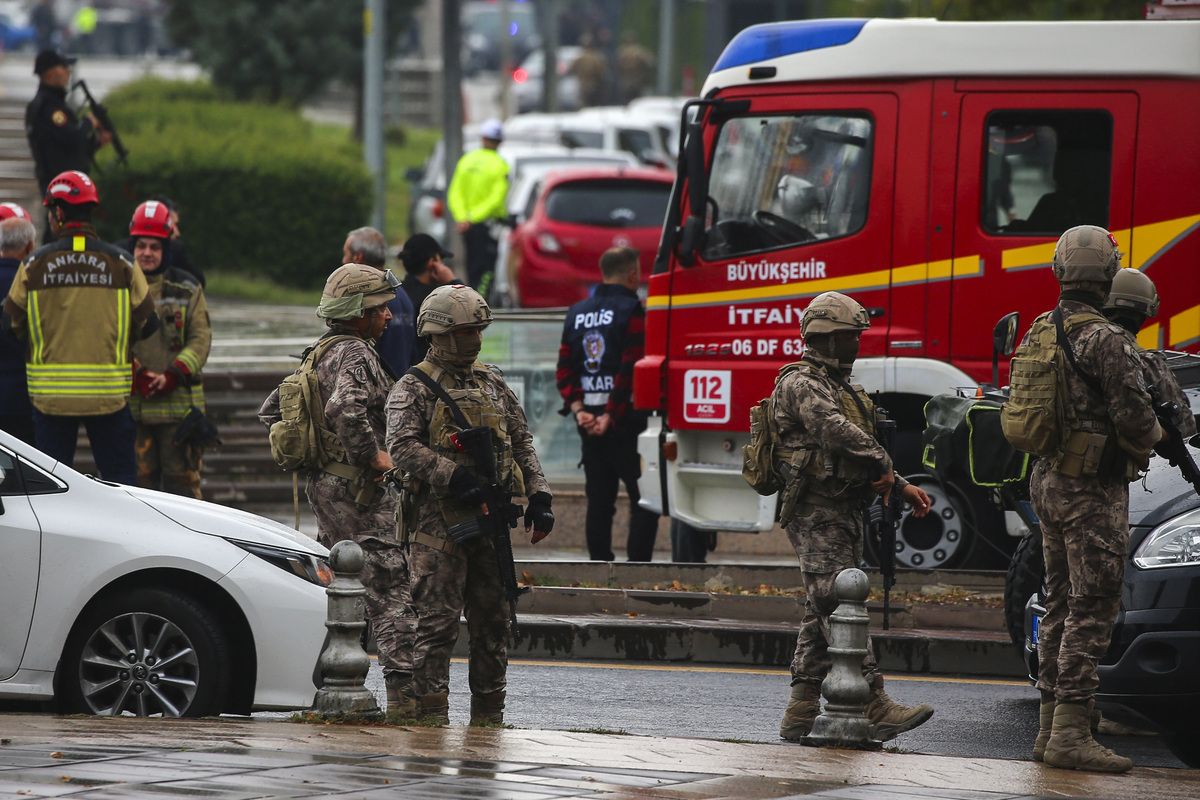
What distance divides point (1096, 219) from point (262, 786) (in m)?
6.51

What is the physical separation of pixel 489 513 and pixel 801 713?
1475mm

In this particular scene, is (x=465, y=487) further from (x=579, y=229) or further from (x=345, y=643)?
(x=579, y=229)

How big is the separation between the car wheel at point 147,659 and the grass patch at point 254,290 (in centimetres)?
1395

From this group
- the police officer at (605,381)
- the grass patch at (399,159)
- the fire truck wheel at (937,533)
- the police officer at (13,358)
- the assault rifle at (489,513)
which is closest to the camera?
the assault rifle at (489,513)

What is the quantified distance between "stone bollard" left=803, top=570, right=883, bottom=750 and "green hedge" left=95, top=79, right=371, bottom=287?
1481 cm

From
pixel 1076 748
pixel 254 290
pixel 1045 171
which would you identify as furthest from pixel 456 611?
pixel 254 290

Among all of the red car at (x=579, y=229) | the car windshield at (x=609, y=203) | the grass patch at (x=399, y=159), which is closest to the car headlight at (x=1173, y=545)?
the red car at (x=579, y=229)

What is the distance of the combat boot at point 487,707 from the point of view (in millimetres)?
7945

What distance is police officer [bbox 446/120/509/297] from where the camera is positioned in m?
21.7

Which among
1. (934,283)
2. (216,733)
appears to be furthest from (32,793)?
(934,283)

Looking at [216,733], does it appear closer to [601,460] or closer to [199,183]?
[601,460]

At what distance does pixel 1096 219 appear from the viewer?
1111 cm

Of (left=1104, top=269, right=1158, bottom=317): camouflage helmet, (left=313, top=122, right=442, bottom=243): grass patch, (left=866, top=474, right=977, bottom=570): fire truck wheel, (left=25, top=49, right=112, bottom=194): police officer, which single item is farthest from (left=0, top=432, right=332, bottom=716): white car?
(left=313, top=122, right=442, bottom=243): grass patch

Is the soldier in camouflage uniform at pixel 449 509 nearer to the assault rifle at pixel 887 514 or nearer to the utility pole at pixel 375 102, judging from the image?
the assault rifle at pixel 887 514
